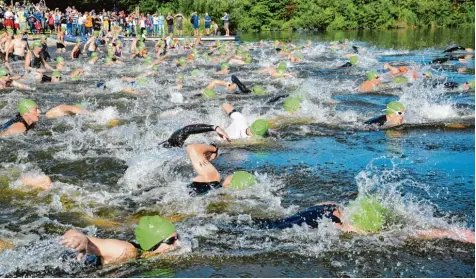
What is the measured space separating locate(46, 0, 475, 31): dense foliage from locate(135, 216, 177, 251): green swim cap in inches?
1637

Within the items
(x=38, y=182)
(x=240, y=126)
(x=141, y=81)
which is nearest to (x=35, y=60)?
(x=141, y=81)

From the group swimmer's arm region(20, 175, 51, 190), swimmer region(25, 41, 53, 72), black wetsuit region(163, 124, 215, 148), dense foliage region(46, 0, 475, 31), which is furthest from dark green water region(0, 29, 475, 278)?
dense foliage region(46, 0, 475, 31)

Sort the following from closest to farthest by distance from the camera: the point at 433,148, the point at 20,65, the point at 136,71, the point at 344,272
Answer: the point at 344,272 < the point at 433,148 < the point at 136,71 < the point at 20,65

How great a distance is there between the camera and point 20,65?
70.6ft

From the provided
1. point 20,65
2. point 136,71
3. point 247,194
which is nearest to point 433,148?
point 247,194

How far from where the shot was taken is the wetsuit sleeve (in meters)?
7.31

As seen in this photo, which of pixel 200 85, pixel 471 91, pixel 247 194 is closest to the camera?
pixel 247 194

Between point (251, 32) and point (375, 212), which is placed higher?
point (251, 32)

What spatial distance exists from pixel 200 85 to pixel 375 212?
37.6 ft

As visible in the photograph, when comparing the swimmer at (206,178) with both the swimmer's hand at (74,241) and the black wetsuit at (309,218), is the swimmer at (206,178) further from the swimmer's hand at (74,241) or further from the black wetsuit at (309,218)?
the swimmer's hand at (74,241)

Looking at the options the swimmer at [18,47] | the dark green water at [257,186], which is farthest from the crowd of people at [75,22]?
the dark green water at [257,186]

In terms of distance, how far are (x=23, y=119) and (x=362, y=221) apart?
6522 millimetres

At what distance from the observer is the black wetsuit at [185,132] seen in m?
7.31

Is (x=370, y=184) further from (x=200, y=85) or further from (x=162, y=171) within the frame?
(x=200, y=85)
